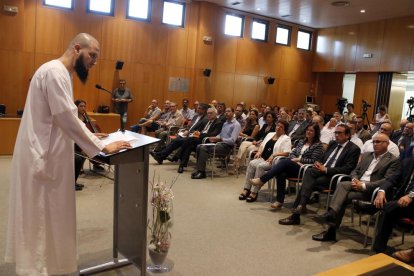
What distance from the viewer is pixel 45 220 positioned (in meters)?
2.23

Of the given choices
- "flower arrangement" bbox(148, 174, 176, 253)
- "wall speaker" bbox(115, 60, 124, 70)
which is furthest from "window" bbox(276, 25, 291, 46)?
"flower arrangement" bbox(148, 174, 176, 253)

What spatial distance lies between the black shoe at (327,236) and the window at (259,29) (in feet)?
33.6

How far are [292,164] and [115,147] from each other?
296cm

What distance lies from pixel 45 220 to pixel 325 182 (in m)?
3.14

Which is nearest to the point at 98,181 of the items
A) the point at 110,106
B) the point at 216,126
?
the point at 216,126

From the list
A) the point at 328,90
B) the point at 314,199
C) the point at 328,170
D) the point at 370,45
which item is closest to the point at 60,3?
the point at 314,199

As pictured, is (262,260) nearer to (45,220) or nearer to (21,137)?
(45,220)

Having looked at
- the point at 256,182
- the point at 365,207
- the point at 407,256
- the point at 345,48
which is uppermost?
the point at 345,48

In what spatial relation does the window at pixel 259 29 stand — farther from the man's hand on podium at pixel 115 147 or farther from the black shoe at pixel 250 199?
the man's hand on podium at pixel 115 147

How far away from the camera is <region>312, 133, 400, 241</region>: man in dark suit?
3.81 metres

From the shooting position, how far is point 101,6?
10133mm

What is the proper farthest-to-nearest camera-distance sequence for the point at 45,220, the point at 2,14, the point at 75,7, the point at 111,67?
the point at 111,67 → the point at 75,7 → the point at 2,14 → the point at 45,220

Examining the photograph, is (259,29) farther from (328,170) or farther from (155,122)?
(328,170)

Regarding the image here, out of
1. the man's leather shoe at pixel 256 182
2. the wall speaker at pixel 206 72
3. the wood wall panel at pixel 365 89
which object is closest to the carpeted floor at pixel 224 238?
the man's leather shoe at pixel 256 182
